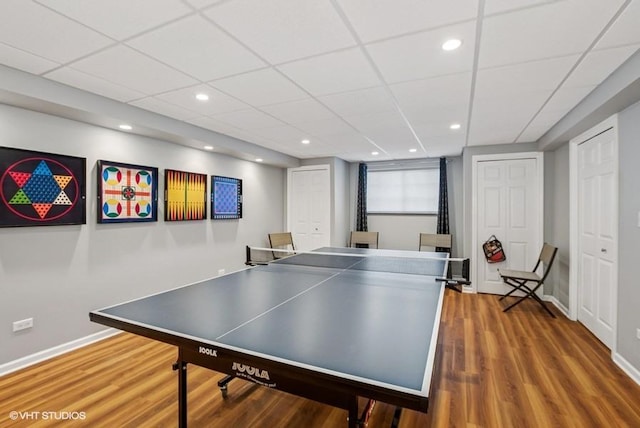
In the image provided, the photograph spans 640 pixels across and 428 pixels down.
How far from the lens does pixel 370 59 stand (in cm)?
206

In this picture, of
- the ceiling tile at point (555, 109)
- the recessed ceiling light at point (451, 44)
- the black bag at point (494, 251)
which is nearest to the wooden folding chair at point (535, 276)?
the black bag at point (494, 251)

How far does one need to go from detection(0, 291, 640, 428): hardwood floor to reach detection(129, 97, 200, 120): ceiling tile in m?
2.36

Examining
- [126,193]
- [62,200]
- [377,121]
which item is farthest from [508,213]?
[62,200]

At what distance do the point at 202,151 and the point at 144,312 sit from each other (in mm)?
3251

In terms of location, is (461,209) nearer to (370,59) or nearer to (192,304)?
(370,59)

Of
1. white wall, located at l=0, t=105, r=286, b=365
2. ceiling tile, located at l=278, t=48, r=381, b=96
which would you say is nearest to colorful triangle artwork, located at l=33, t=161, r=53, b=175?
white wall, located at l=0, t=105, r=286, b=365

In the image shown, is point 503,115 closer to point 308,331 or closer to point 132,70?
point 308,331

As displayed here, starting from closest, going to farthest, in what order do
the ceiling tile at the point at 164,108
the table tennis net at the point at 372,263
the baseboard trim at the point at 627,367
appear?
the baseboard trim at the point at 627,367 < the table tennis net at the point at 372,263 < the ceiling tile at the point at 164,108

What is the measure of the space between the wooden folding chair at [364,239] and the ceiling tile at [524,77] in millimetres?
3553

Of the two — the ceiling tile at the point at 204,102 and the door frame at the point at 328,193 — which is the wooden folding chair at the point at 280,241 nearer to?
the door frame at the point at 328,193

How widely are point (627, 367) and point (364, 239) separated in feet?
12.9

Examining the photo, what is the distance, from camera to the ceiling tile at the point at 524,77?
83.1 inches

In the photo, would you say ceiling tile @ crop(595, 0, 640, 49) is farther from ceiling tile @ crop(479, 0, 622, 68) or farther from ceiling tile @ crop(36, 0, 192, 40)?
ceiling tile @ crop(36, 0, 192, 40)

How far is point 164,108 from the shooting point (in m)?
3.07
